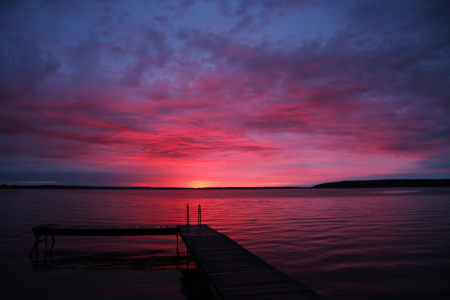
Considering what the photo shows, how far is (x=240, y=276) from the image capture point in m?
7.59

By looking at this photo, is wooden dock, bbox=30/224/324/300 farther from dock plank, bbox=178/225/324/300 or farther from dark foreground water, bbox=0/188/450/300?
dark foreground water, bbox=0/188/450/300

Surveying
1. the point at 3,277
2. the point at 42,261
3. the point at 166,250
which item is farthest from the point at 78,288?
the point at 166,250

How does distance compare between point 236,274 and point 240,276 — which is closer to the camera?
point 240,276

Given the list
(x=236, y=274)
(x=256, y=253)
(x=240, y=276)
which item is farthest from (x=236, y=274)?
(x=256, y=253)

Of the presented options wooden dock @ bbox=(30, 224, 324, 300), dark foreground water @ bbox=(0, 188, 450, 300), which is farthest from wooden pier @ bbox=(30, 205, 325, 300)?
dark foreground water @ bbox=(0, 188, 450, 300)

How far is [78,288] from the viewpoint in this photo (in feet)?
32.5

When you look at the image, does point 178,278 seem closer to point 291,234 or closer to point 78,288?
point 78,288

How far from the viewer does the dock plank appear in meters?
6.29

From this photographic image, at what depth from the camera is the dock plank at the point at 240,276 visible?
6.29 metres

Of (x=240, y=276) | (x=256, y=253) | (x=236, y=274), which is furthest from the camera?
(x=256, y=253)

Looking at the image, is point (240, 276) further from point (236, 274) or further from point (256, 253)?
point (256, 253)

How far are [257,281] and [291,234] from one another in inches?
533

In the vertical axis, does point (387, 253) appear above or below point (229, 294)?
below

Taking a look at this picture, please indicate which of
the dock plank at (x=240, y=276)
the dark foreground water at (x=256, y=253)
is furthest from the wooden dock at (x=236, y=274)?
the dark foreground water at (x=256, y=253)
